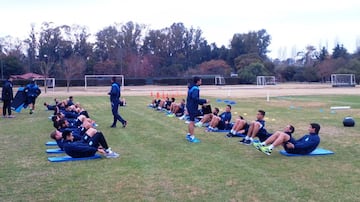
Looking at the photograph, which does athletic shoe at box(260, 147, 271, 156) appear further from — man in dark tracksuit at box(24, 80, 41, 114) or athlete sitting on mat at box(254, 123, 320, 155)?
man in dark tracksuit at box(24, 80, 41, 114)

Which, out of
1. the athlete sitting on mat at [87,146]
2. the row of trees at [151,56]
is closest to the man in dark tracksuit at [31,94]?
the athlete sitting on mat at [87,146]

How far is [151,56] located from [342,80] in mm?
39957

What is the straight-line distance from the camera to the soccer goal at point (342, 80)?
68.6 metres

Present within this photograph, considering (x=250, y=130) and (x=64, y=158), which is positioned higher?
(x=250, y=130)

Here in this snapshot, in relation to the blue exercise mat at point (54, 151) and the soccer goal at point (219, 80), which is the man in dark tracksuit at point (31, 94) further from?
the soccer goal at point (219, 80)

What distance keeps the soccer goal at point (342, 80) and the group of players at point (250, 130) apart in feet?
184

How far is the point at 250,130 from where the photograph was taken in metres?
11.4

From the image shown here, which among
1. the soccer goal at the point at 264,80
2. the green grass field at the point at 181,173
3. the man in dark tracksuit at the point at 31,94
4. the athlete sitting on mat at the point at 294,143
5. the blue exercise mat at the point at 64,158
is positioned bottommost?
the green grass field at the point at 181,173

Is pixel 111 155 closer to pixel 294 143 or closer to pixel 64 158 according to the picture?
pixel 64 158

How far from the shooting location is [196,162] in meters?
9.03

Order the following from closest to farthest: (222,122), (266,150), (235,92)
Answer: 1. (266,150)
2. (222,122)
3. (235,92)

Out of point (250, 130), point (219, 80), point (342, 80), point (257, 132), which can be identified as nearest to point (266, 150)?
point (257, 132)

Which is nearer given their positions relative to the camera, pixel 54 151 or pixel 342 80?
pixel 54 151

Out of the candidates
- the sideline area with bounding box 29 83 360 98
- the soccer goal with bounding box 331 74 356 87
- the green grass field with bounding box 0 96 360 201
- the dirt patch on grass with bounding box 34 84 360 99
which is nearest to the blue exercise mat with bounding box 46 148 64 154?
the green grass field with bounding box 0 96 360 201
